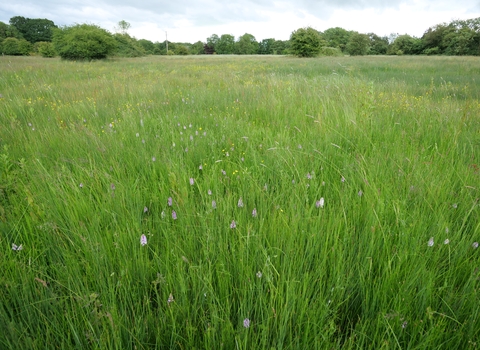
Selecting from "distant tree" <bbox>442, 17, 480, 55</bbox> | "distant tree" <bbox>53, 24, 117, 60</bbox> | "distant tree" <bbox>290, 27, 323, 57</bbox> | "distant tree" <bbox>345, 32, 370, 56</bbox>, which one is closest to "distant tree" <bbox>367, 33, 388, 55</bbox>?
"distant tree" <bbox>345, 32, 370, 56</bbox>

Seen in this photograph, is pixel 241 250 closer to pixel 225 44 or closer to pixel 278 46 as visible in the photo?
pixel 225 44

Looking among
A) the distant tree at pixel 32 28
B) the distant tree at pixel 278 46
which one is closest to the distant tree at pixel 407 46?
the distant tree at pixel 278 46

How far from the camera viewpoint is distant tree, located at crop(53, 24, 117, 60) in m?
26.0

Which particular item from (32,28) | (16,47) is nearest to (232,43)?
(32,28)

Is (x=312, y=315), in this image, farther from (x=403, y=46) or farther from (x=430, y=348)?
(x=403, y=46)

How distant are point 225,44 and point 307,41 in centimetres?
6634

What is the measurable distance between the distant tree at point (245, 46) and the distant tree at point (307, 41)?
56340 mm

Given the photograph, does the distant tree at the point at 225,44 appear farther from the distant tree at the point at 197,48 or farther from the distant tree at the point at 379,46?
the distant tree at the point at 379,46

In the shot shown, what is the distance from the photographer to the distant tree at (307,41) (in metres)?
39.3

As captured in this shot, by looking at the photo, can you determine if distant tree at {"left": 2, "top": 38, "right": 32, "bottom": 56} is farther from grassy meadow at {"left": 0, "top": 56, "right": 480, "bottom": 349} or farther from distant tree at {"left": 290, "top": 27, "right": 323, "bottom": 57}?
grassy meadow at {"left": 0, "top": 56, "right": 480, "bottom": 349}

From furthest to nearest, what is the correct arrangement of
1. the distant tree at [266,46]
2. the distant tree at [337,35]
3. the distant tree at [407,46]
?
the distant tree at [266,46] → the distant tree at [337,35] → the distant tree at [407,46]

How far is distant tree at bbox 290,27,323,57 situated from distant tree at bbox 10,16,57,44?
74992 millimetres

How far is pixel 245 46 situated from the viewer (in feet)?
299

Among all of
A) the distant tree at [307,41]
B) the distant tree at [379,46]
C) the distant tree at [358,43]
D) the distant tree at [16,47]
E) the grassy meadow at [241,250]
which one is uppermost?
the distant tree at [379,46]
